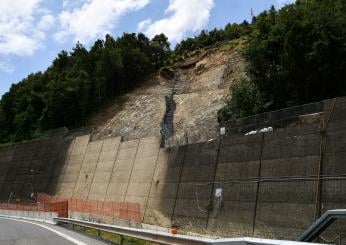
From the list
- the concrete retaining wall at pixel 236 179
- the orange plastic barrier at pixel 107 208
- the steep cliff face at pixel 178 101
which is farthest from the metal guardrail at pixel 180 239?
the steep cliff face at pixel 178 101

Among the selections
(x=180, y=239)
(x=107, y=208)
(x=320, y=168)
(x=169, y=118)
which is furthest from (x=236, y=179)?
(x=169, y=118)

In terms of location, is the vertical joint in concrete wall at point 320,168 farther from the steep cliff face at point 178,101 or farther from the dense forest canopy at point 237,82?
the steep cliff face at point 178,101

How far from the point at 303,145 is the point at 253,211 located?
140 inches

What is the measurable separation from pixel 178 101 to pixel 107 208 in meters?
26.8

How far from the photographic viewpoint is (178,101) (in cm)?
6153

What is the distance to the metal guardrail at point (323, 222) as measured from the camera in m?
5.34

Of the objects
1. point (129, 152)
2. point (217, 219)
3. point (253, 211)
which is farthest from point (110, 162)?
point (253, 211)

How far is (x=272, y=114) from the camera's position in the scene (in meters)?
25.6

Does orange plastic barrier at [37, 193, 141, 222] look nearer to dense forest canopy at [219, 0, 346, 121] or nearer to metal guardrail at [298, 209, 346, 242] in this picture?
dense forest canopy at [219, 0, 346, 121]

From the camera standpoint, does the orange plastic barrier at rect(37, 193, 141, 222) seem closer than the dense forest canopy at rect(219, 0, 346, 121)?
Yes

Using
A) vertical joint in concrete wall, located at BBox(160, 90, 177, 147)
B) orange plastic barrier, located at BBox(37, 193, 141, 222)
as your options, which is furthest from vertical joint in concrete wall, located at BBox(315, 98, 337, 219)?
vertical joint in concrete wall, located at BBox(160, 90, 177, 147)

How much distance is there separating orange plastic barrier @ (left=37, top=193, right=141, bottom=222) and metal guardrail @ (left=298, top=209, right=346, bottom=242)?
1028 inches

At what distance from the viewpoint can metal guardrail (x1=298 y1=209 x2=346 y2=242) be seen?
534 cm

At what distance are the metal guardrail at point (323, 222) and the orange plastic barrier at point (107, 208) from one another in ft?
85.7
